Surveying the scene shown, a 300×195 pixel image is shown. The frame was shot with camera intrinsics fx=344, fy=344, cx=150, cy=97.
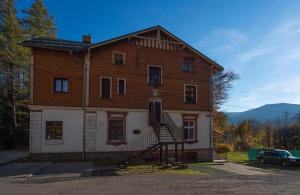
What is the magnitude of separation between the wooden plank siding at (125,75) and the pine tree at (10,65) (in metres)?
14.7

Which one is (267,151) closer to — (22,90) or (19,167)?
(19,167)

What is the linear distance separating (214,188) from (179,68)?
15.5 meters

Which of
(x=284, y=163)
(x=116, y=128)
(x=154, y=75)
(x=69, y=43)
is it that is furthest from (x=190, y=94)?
(x=69, y=43)

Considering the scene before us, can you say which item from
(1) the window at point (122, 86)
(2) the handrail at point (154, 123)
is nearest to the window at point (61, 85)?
(1) the window at point (122, 86)

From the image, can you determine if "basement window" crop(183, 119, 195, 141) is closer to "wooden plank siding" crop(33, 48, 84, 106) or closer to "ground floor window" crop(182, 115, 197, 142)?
"ground floor window" crop(182, 115, 197, 142)

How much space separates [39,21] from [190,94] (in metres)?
25.0

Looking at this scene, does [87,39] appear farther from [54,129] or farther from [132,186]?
[132,186]

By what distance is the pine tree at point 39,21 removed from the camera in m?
43.2

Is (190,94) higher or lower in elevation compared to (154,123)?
higher

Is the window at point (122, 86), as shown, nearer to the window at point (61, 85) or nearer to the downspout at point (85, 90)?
the downspout at point (85, 90)

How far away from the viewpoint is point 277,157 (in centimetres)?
3031

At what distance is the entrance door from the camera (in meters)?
28.0

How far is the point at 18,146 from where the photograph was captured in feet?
129

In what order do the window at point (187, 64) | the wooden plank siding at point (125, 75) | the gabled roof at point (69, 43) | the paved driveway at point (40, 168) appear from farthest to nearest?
the window at point (187, 64) < the wooden plank siding at point (125, 75) < the gabled roof at point (69, 43) < the paved driveway at point (40, 168)
